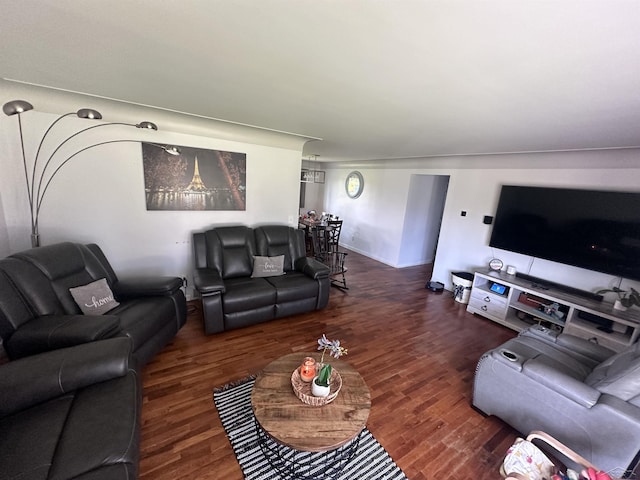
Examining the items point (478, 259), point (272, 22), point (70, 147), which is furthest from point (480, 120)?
point (70, 147)

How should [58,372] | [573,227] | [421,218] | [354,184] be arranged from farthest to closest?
1. [354,184]
2. [421,218]
3. [573,227]
4. [58,372]

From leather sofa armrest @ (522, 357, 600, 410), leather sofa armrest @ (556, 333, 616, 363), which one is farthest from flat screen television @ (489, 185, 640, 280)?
leather sofa armrest @ (522, 357, 600, 410)

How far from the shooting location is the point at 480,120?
215cm

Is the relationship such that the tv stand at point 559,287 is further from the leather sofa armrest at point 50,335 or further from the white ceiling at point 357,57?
the leather sofa armrest at point 50,335

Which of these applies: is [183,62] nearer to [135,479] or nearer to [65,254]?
[65,254]

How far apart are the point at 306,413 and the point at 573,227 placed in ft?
12.1

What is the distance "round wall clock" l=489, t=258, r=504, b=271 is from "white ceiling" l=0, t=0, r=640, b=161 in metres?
1.87

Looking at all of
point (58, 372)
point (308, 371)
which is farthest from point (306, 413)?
point (58, 372)

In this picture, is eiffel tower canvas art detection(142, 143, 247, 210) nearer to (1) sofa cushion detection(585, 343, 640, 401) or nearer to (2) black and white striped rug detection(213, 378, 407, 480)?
(2) black and white striped rug detection(213, 378, 407, 480)

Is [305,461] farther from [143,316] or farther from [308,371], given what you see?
[143,316]

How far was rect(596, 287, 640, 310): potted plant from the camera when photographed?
99.3 inches

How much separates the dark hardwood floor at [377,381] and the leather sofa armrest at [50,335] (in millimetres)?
674

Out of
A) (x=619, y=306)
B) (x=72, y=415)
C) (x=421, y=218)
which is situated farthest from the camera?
(x=421, y=218)

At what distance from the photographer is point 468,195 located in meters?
4.20
